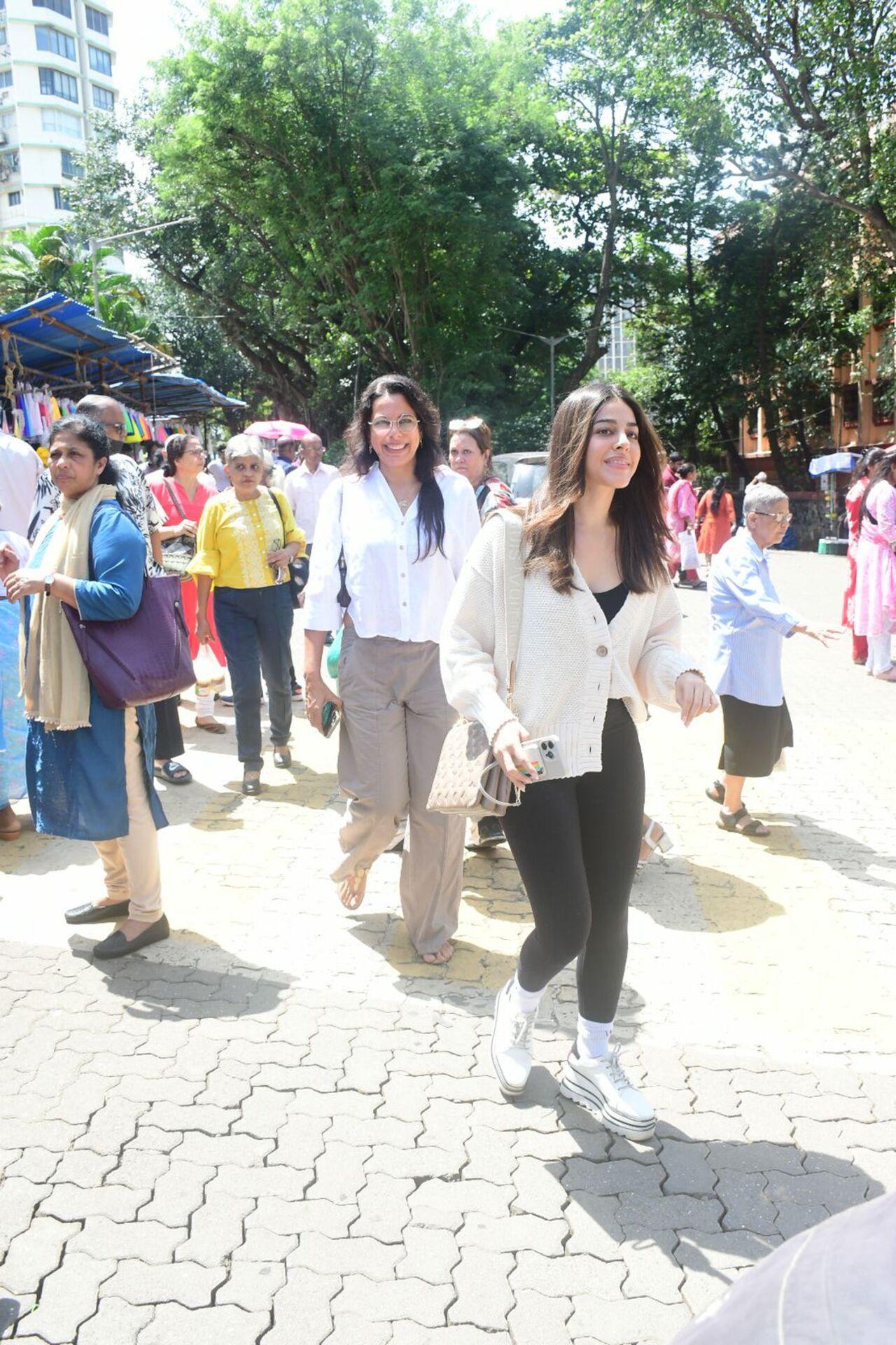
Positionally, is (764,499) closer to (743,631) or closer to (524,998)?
(743,631)

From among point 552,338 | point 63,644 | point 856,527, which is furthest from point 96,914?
point 552,338

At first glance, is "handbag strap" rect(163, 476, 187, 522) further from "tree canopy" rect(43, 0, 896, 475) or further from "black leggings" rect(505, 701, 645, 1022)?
"tree canopy" rect(43, 0, 896, 475)

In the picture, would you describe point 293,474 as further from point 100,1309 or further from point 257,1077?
point 100,1309

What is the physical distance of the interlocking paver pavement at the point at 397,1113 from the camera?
2514mm

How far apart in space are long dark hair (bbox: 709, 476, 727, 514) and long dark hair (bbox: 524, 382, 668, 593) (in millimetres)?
14646

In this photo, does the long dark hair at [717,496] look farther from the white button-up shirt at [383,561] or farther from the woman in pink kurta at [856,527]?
the white button-up shirt at [383,561]

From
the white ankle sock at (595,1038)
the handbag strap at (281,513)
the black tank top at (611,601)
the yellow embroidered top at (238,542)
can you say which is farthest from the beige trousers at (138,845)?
the handbag strap at (281,513)

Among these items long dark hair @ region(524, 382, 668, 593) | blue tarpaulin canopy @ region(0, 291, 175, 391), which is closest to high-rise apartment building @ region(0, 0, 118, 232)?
blue tarpaulin canopy @ region(0, 291, 175, 391)

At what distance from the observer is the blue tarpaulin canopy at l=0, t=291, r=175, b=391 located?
11172mm

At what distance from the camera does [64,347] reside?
42.4ft

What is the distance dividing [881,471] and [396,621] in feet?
24.4

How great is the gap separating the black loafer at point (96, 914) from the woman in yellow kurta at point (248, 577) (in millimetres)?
1934

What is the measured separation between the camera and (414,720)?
13.7 feet

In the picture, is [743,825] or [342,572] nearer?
[342,572]
